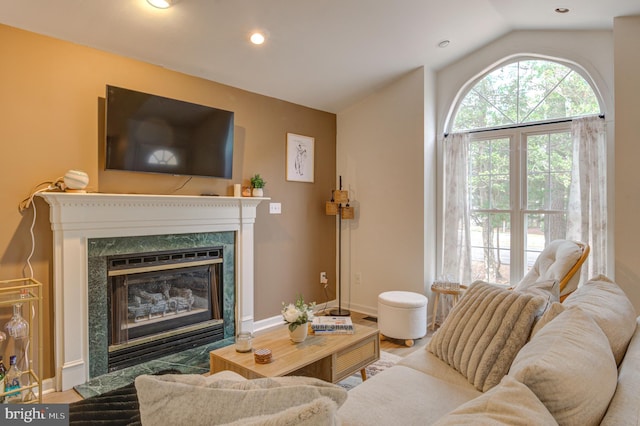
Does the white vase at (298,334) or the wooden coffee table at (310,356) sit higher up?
the white vase at (298,334)

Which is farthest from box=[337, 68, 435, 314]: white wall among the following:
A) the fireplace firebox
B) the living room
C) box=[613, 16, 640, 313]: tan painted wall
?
the fireplace firebox

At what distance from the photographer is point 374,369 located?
119 inches

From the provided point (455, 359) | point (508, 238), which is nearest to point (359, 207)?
point (508, 238)

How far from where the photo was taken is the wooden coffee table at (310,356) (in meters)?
2.13

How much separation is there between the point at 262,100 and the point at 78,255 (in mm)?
2210

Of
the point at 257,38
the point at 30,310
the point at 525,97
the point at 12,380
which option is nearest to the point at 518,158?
the point at 525,97

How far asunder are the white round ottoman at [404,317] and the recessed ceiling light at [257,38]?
248cm

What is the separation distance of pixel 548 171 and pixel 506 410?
340 cm

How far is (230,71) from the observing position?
3.47 m

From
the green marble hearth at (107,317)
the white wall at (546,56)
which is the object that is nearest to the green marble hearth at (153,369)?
the green marble hearth at (107,317)

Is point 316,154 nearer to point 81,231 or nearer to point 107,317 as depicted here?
point 81,231

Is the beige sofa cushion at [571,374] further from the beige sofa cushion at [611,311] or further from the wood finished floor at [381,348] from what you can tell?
the wood finished floor at [381,348]

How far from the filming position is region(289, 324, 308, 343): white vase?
95.3 inches

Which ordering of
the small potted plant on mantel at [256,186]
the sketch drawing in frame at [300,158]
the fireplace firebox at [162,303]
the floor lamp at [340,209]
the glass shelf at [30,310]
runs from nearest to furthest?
the glass shelf at [30,310] → the fireplace firebox at [162,303] → the small potted plant on mantel at [256,186] → the sketch drawing in frame at [300,158] → the floor lamp at [340,209]
